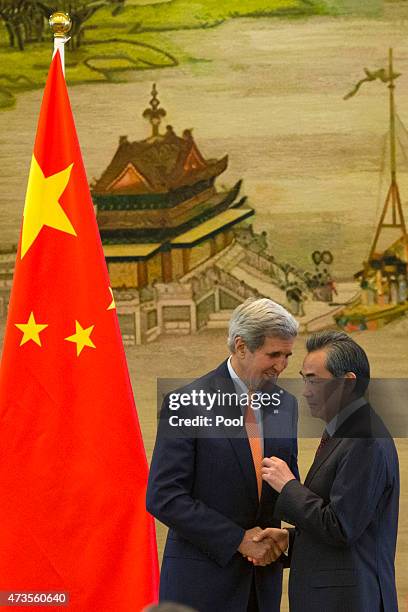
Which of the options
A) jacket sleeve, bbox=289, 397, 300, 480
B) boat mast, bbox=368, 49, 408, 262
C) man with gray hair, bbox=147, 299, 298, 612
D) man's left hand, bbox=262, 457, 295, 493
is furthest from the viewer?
boat mast, bbox=368, 49, 408, 262

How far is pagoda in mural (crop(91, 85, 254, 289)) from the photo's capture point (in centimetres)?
661

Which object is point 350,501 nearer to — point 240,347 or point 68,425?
point 240,347

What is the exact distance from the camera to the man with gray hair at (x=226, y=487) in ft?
13.5

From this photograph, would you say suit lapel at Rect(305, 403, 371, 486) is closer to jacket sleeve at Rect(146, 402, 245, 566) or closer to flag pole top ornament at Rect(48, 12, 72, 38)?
jacket sleeve at Rect(146, 402, 245, 566)

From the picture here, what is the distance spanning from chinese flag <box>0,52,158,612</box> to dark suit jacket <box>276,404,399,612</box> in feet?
5.32

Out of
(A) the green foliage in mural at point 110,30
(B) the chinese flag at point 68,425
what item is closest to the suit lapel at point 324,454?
(B) the chinese flag at point 68,425

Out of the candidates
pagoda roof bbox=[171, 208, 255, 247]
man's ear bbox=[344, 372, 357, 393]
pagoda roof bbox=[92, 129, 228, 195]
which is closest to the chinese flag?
pagoda roof bbox=[92, 129, 228, 195]

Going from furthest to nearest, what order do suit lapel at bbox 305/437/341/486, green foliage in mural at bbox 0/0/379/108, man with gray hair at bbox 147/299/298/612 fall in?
green foliage in mural at bbox 0/0/379/108
man with gray hair at bbox 147/299/298/612
suit lapel at bbox 305/437/341/486

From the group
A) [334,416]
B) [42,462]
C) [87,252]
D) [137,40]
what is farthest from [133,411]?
[137,40]

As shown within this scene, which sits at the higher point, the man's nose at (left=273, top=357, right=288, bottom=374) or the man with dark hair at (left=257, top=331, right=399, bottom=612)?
the man's nose at (left=273, top=357, right=288, bottom=374)

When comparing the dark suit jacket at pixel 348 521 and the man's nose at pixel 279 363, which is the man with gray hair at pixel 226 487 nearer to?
the man's nose at pixel 279 363

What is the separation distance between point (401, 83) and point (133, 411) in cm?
279

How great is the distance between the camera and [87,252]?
18.5 ft

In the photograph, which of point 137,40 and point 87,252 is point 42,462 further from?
point 137,40
